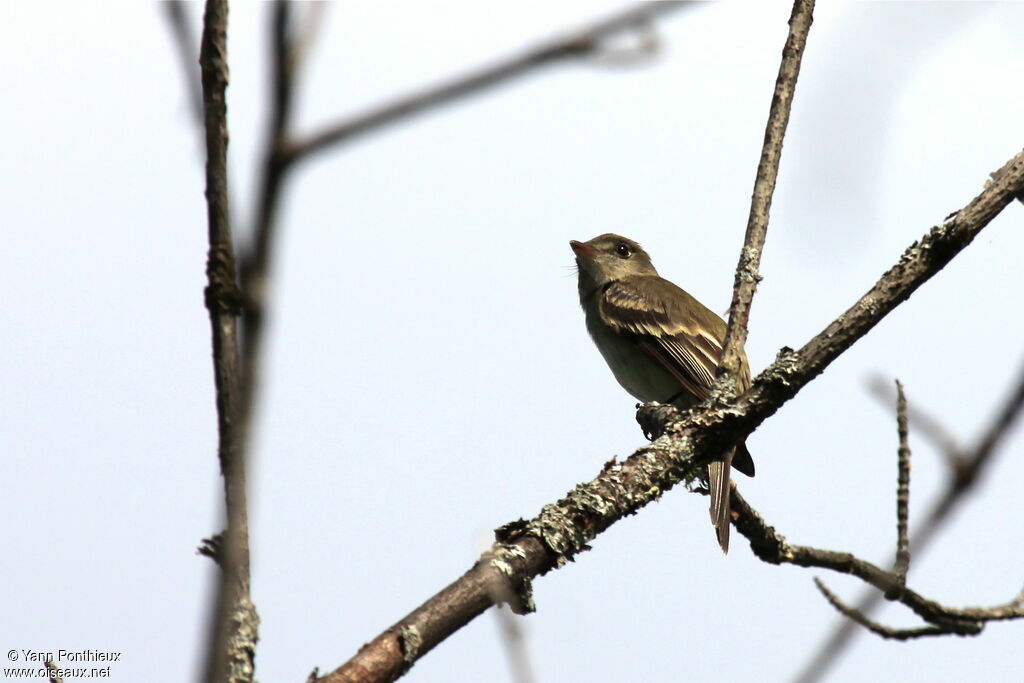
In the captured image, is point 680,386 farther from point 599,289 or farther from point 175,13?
point 175,13

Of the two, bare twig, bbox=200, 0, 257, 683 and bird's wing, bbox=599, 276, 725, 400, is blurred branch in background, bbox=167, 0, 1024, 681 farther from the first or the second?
bird's wing, bbox=599, 276, 725, 400

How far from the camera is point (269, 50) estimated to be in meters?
1.27

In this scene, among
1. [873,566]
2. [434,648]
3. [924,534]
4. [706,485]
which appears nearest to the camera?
[924,534]

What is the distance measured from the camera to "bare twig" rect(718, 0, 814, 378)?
462 cm

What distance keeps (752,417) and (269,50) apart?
329cm

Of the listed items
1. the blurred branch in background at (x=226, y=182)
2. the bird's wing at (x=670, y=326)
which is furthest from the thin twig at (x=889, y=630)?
the bird's wing at (x=670, y=326)

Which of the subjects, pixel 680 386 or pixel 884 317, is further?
pixel 680 386

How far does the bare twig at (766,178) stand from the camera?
15.2 ft

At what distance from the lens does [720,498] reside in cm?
521

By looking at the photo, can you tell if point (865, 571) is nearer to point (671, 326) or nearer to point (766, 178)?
point (766, 178)

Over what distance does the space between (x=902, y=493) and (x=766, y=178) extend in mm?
1742

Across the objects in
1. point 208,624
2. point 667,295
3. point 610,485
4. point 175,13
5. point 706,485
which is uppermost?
point 667,295

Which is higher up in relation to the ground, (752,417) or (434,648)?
(752,417)

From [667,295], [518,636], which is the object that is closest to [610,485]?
[518,636]
